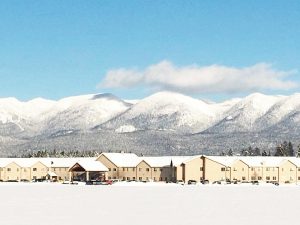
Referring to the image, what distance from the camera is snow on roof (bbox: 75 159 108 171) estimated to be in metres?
149

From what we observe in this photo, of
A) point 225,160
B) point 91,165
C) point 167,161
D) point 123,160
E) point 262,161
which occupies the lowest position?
point 91,165

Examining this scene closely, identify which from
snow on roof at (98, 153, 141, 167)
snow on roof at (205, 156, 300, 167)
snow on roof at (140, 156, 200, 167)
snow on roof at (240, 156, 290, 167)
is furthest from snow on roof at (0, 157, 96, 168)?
snow on roof at (240, 156, 290, 167)

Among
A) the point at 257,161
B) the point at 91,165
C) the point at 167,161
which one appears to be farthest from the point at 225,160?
the point at 91,165

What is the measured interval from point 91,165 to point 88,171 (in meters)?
3.80

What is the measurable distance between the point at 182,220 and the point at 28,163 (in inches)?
5481

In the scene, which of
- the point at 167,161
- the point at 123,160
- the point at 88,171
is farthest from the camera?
the point at 123,160

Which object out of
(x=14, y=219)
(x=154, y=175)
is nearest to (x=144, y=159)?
(x=154, y=175)

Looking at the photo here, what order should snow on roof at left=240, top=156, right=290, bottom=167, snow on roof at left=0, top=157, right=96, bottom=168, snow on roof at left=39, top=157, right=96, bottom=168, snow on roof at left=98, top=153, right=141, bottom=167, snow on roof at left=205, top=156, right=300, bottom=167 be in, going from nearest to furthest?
1. snow on roof at left=205, top=156, right=300, bottom=167
2. snow on roof at left=240, top=156, right=290, bottom=167
3. snow on roof at left=98, top=153, right=141, bottom=167
4. snow on roof at left=0, top=157, right=96, bottom=168
5. snow on roof at left=39, top=157, right=96, bottom=168

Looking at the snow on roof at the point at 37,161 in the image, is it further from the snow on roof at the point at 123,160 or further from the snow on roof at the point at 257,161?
the snow on roof at the point at 257,161

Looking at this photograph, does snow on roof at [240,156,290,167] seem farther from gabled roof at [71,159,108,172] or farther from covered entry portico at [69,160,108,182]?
covered entry portico at [69,160,108,182]

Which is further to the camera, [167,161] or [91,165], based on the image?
[167,161]

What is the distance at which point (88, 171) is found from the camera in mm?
148250

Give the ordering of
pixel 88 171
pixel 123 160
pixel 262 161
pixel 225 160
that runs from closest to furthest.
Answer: pixel 88 171, pixel 225 160, pixel 262 161, pixel 123 160

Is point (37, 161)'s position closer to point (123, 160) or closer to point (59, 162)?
point (59, 162)
